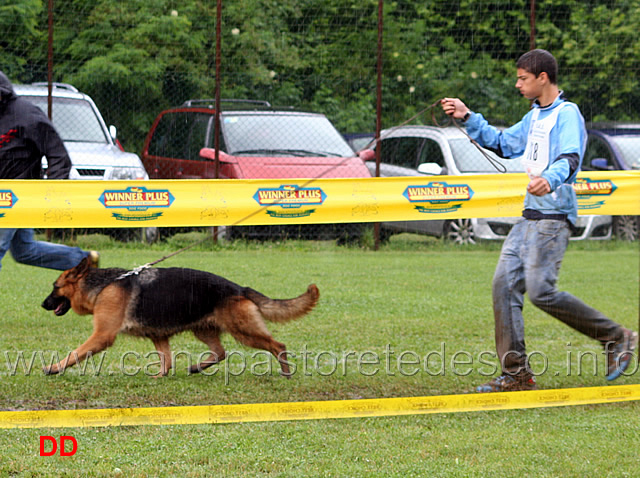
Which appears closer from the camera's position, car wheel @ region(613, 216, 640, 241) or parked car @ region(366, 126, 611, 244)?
parked car @ region(366, 126, 611, 244)


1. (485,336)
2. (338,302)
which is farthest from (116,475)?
(338,302)

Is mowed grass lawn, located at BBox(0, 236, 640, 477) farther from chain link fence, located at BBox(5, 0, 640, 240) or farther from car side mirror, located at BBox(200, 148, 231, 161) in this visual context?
chain link fence, located at BBox(5, 0, 640, 240)

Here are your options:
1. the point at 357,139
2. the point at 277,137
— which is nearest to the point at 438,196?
the point at 277,137

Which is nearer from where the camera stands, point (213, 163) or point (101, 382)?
point (101, 382)

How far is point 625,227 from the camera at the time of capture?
1183 centimetres

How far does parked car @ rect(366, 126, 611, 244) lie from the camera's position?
430 inches

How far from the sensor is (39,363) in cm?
529

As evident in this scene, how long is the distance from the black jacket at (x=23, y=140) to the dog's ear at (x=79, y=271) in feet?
1.75

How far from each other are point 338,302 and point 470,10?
7268mm

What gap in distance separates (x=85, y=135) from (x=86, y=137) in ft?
0.10

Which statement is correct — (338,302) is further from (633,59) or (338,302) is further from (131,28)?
(633,59)

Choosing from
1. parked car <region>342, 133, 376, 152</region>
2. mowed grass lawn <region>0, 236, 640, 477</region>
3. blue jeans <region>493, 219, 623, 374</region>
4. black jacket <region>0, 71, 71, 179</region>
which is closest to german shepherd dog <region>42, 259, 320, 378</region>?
mowed grass lawn <region>0, 236, 640, 477</region>

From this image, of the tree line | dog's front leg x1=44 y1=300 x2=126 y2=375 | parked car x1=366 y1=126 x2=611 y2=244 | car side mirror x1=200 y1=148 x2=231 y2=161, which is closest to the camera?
dog's front leg x1=44 y1=300 x2=126 y2=375

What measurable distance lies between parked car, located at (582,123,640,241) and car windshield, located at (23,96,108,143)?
645 centimetres
